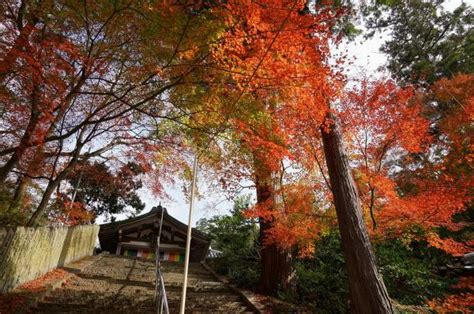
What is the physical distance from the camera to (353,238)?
5945 millimetres

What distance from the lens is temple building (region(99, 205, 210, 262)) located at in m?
20.0

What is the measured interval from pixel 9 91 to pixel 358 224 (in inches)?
408

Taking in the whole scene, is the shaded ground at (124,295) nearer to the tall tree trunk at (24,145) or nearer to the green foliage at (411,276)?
the tall tree trunk at (24,145)

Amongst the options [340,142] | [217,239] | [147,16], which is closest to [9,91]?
[147,16]

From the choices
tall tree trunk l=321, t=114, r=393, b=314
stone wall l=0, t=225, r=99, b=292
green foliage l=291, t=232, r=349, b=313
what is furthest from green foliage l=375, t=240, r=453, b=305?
stone wall l=0, t=225, r=99, b=292

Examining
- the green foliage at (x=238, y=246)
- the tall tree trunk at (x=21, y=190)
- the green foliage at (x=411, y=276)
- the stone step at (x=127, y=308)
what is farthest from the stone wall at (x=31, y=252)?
the green foliage at (x=411, y=276)

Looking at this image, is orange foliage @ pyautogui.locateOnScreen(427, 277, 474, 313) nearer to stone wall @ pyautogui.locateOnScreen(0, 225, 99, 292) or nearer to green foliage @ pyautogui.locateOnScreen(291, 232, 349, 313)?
green foliage @ pyautogui.locateOnScreen(291, 232, 349, 313)

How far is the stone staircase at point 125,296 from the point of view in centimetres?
731

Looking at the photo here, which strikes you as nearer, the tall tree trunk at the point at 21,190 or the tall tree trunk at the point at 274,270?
the tall tree trunk at the point at 274,270

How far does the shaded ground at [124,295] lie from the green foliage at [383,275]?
221cm

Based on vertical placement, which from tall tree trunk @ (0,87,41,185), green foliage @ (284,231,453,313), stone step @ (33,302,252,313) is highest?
tall tree trunk @ (0,87,41,185)

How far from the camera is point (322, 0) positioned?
8.52 metres

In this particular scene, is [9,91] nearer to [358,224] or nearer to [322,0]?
[322,0]

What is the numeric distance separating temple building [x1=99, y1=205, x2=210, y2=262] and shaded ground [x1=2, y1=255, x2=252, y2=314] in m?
7.94
